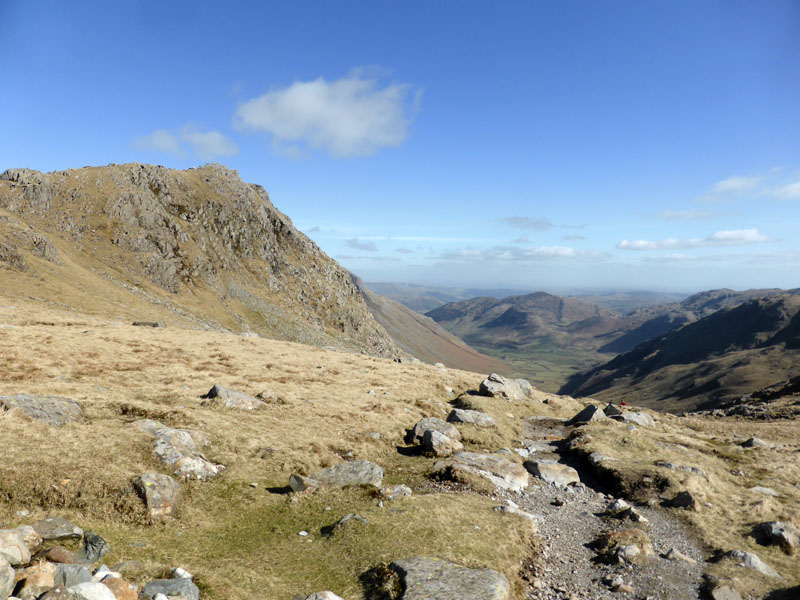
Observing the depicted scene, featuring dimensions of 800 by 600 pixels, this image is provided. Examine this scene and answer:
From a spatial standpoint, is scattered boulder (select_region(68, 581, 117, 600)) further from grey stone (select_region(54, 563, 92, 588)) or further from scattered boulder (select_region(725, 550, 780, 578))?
scattered boulder (select_region(725, 550, 780, 578))

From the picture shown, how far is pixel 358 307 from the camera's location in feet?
621

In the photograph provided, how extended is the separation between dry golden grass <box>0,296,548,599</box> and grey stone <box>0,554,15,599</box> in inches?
126

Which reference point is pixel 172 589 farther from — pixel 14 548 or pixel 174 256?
pixel 174 256

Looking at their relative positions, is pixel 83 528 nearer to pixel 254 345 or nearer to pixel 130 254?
pixel 254 345

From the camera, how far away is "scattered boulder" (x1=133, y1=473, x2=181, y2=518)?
1546 centimetres

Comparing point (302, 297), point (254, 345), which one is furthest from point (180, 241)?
point (254, 345)

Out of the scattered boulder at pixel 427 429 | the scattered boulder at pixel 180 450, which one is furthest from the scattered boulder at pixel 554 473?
the scattered boulder at pixel 180 450

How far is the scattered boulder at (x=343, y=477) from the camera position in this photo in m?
19.2

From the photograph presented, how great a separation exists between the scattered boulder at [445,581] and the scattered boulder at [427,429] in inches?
563

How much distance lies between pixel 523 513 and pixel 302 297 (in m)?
150

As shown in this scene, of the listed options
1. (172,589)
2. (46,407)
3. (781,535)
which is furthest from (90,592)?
(781,535)

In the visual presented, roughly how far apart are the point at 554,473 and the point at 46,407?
27238 mm

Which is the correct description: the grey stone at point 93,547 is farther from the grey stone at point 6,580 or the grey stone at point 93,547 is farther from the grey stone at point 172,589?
the grey stone at point 6,580

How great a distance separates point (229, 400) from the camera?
28453 millimetres
